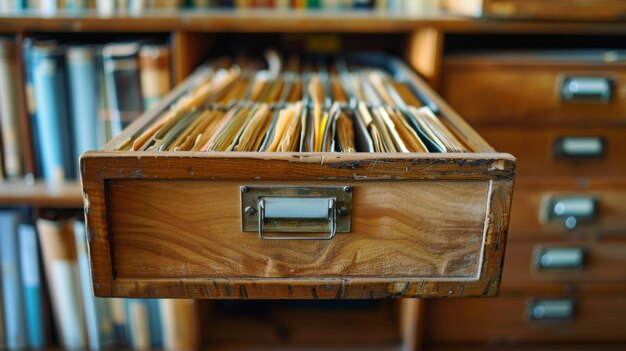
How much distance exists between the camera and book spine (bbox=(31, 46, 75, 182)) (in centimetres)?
109

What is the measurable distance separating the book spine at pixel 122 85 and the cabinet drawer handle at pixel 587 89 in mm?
842

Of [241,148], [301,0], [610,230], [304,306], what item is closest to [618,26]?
[610,230]

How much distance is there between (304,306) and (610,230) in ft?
2.47

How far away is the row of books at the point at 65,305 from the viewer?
1178 millimetres

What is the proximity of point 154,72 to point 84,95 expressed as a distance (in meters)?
0.16

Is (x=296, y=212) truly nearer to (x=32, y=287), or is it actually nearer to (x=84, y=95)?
(x=84, y=95)

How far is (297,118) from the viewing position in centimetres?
72

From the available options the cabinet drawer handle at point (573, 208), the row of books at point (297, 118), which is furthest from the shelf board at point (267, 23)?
the cabinet drawer handle at point (573, 208)

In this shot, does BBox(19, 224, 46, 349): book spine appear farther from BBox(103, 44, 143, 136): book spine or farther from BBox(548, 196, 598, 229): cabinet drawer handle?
BBox(548, 196, 598, 229): cabinet drawer handle

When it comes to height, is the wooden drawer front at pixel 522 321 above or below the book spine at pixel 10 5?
below

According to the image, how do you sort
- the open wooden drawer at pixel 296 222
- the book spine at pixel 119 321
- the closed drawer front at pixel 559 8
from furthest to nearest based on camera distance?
the book spine at pixel 119 321 → the closed drawer front at pixel 559 8 → the open wooden drawer at pixel 296 222

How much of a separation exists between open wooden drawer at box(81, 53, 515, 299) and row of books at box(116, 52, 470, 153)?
36mm

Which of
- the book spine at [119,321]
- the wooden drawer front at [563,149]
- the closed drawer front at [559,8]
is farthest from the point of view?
the book spine at [119,321]

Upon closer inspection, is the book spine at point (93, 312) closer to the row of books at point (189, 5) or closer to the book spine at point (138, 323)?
the book spine at point (138, 323)
